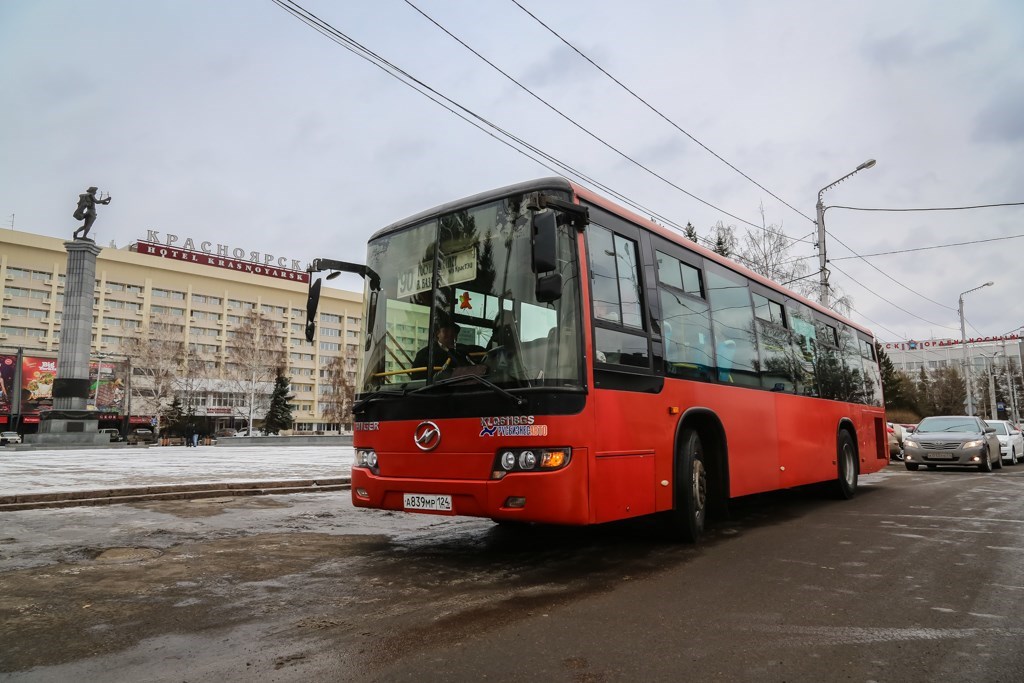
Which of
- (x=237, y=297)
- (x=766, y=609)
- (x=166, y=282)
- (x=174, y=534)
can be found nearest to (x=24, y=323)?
(x=166, y=282)

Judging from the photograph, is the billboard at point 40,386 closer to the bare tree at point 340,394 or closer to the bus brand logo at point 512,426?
the bare tree at point 340,394

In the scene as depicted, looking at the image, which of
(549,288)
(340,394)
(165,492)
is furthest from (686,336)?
(340,394)

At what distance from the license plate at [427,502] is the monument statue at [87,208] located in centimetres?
3608

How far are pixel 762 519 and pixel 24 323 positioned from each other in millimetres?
97461

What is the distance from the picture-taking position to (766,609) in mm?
4297

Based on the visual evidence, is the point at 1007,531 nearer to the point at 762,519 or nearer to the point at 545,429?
the point at 762,519

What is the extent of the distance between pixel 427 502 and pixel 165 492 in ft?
23.4

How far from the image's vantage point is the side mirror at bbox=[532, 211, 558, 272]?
191 inches

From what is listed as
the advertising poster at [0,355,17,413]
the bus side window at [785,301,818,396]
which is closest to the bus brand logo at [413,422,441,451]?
the bus side window at [785,301,818,396]

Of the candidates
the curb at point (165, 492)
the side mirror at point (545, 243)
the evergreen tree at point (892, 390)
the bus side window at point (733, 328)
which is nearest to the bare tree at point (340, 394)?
the evergreen tree at point (892, 390)

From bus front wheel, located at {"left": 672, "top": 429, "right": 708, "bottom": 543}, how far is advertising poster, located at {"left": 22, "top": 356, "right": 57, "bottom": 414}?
8157 centimetres

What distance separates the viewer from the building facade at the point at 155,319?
72.1m

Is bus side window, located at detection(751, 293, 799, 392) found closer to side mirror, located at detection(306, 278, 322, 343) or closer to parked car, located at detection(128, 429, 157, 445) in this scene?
side mirror, located at detection(306, 278, 322, 343)

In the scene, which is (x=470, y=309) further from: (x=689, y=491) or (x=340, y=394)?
(x=340, y=394)
